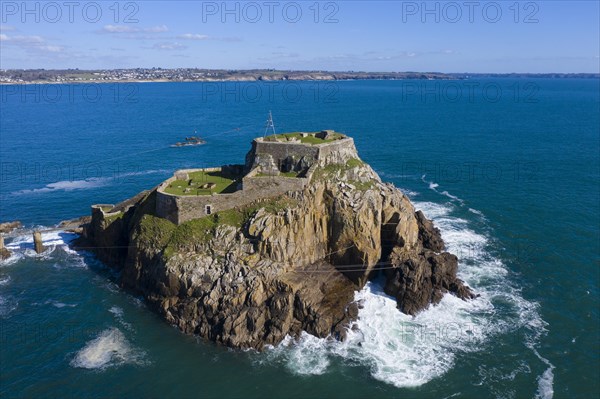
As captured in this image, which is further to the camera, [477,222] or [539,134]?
[539,134]

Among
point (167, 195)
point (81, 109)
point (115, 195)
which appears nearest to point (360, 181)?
point (167, 195)

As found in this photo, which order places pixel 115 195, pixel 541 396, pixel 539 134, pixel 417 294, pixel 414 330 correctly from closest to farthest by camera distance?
1. pixel 541 396
2. pixel 414 330
3. pixel 417 294
4. pixel 115 195
5. pixel 539 134

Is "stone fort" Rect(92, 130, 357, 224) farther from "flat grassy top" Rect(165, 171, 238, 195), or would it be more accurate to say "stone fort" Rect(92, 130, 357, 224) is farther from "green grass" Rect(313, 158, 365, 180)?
"green grass" Rect(313, 158, 365, 180)

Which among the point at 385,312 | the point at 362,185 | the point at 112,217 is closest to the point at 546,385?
the point at 385,312

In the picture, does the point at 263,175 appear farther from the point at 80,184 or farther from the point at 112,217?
the point at 80,184

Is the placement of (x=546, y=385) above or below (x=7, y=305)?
below

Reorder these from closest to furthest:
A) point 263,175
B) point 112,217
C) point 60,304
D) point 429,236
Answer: point 60,304
point 263,175
point 429,236
point 112,217

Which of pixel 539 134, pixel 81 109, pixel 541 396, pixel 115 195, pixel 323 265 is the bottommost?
pixel 541 396

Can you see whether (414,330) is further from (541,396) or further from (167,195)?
(167,195)
